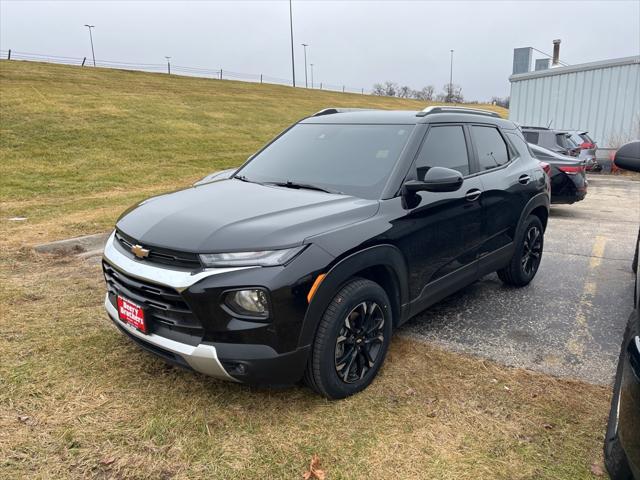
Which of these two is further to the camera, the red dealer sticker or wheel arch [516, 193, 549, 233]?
wheel arch [516, 193, 549, 233]

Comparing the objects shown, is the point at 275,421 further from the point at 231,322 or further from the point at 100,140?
the point at 100,140

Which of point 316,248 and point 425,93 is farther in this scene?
point 425,93

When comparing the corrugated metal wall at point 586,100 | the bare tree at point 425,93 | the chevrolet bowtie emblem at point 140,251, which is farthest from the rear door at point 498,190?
the bare tree at point 425,93

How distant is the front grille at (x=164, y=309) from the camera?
8.66 ft

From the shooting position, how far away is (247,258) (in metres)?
2.57

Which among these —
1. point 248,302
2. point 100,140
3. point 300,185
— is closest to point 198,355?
point 248,302

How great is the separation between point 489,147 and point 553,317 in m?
1.61

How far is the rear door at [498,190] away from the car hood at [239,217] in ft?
4.89

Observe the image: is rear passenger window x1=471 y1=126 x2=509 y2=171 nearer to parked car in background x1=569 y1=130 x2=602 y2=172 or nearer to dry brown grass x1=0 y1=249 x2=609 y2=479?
dry brown grass x1=0 y1=249 x2=609 y2=479

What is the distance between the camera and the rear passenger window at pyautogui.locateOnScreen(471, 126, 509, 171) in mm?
4281

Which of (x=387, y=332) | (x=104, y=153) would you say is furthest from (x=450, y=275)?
(x=104, y=153)

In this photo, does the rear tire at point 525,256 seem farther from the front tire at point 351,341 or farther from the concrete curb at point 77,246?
the concrete curb at point 77,246

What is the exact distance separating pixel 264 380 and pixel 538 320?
9.12 feet

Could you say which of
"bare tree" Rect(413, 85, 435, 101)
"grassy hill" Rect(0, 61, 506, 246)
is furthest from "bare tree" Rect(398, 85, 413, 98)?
"grassy hill" Rect(0, 61, 506, 246)
